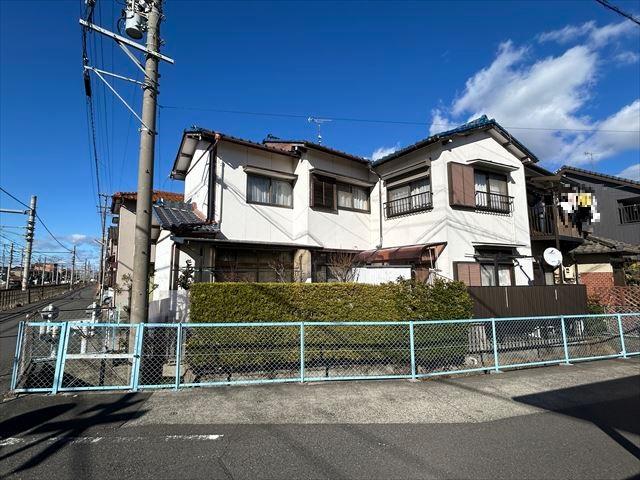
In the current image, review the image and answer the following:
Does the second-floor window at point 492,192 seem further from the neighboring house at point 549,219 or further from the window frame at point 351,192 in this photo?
the window frame at point 351,192

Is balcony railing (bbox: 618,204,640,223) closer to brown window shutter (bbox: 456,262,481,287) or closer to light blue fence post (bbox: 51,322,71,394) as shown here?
brown window shutter (bbox: 456,262,481,287)

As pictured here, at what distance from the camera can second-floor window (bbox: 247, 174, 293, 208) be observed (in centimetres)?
1214

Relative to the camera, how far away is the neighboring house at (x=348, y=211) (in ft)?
37.0

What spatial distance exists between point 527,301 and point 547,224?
249 inches

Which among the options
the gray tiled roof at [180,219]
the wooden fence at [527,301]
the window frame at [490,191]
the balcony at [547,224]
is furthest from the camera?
the balcony at [547,224]

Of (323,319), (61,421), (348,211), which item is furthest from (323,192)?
(61,421)

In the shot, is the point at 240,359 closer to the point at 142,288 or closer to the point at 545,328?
the point at 142,288

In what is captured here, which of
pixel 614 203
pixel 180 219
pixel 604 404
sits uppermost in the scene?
pixel 614 203

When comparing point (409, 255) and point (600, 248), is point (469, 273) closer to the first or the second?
point (409, 255)

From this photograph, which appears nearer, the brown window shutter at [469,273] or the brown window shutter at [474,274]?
the brown window shutter at [469,273]

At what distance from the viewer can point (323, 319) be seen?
7848 mm

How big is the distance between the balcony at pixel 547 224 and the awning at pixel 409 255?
5.26m

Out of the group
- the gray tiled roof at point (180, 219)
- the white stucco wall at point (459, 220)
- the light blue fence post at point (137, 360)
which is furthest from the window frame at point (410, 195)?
the light blue fence post at point (137, 360)

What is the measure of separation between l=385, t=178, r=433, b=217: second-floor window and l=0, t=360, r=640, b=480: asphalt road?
766 cm
